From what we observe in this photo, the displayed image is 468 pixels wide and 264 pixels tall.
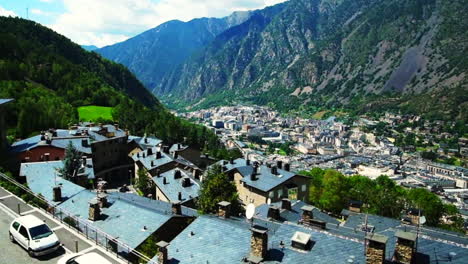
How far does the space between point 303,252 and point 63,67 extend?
168 metres

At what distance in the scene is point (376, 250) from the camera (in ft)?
55.7

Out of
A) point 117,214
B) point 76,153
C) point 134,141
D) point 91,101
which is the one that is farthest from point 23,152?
point 91,101

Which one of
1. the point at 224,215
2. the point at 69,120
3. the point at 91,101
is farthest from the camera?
the point at 91,101

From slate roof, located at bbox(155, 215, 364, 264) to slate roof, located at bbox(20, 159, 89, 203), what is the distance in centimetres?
1775

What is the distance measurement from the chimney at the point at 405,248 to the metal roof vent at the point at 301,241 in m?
4.33

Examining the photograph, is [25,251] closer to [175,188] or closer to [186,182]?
[175,188]

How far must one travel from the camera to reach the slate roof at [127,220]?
26391 mm

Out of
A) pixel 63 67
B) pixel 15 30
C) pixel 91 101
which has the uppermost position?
pixel 15 30

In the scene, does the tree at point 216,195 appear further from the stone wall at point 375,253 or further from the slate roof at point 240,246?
the stone wall at point 375,253

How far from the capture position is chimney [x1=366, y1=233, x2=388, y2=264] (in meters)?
16.8

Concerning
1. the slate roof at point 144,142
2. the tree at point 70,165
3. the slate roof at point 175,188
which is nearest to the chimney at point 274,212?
the slate roof at point 175,188

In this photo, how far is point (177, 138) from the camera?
108062mm

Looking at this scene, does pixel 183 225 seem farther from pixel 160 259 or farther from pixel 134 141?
pixel 134 141

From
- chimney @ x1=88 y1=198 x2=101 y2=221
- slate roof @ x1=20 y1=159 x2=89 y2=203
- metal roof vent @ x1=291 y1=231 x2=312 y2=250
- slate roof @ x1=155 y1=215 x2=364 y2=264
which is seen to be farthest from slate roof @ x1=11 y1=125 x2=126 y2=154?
metal roof vent @ x1=291 y1=231 x2=312 y2=250
